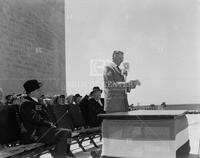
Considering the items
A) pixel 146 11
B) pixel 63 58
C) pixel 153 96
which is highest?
pixel 146 11

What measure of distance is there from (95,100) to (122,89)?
2233 millimetres

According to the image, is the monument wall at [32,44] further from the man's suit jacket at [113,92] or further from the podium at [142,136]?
the podium at [142,136]

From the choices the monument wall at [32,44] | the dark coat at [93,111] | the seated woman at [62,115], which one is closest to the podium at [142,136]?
the seated woman at [62,115]

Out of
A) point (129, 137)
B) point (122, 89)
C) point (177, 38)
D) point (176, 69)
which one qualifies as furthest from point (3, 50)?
point (176, 69)

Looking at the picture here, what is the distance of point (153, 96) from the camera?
13.4 meters

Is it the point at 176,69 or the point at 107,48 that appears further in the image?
the point at 176,69

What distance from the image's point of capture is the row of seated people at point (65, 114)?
435cm

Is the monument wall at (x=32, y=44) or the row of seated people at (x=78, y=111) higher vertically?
the monument wall at (x=32, y=44)

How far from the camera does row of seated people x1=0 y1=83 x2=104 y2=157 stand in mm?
4352

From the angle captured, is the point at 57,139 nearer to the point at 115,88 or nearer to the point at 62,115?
the point at 115,88

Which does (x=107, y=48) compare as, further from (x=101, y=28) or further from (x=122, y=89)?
(x=122, y=89)

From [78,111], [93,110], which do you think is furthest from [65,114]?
[93,110]

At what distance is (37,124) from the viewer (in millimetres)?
4453

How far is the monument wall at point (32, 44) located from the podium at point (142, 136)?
670cm
